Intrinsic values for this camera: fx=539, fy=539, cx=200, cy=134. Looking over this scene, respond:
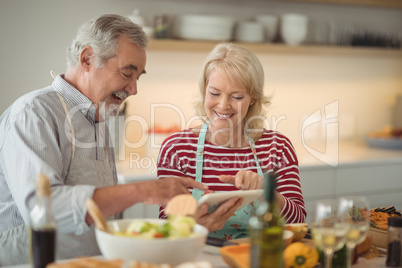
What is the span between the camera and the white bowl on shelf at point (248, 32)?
3818 mm

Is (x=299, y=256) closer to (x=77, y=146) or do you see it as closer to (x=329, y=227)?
(x=329, y=227)

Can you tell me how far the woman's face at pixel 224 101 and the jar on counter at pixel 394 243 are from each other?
0.96m

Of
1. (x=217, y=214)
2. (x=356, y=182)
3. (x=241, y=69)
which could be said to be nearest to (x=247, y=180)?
(x=217, y=214)

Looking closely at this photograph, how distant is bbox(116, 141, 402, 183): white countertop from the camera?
3141mm

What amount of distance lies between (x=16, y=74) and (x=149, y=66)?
2.91 ft

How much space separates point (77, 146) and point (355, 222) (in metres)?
1.02

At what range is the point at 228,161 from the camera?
2357mm

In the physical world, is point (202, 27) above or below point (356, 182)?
above

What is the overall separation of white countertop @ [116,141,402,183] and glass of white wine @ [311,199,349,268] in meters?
1.82

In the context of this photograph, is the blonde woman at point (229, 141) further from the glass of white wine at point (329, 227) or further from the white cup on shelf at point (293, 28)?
the white cup on shelf at point (293, 28)

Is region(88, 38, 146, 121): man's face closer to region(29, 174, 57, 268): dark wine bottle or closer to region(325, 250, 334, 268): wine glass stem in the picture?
region(29, 174, 57, 268): dark wine bottle

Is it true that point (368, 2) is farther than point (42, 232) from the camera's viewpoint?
Yes

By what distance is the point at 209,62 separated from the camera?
93.7 inches

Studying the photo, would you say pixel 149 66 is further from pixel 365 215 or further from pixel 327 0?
pixel 365 215
